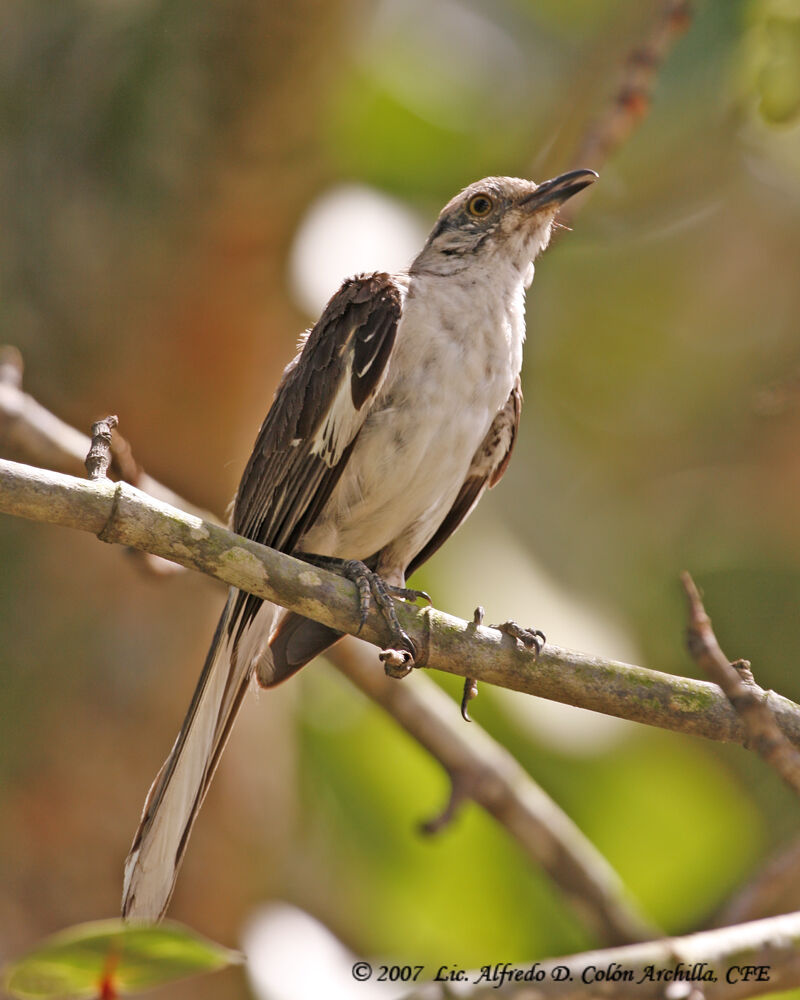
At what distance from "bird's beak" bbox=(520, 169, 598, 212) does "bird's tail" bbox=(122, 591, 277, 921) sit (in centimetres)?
201

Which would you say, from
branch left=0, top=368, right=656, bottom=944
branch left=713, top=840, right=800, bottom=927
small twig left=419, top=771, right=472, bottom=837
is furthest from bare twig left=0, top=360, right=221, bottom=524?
branch left=713, top=840, right=800, bottom=927

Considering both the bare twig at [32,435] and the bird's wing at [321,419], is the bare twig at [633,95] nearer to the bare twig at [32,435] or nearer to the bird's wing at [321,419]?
the bird's wing at [321,419]

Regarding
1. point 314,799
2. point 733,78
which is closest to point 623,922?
point 314,799

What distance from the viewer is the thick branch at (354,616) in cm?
288

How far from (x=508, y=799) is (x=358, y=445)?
5.58 feet

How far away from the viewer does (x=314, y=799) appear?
669 cm

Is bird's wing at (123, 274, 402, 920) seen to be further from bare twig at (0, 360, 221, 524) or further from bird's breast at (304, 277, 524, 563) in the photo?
bare twig at (0, 360, 221, 524)

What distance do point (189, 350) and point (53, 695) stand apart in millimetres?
1812

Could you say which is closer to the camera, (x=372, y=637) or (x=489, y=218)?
(x=372, y=637)

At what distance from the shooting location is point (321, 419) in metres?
4.27

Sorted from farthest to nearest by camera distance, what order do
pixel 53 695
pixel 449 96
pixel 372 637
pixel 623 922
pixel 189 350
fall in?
pixel 449 96, pixel 189 350, pixel 53 695, pixel 623 922, pixel 372 637

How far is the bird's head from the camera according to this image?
15.8 feet

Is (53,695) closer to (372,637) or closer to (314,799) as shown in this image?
(314,799)
